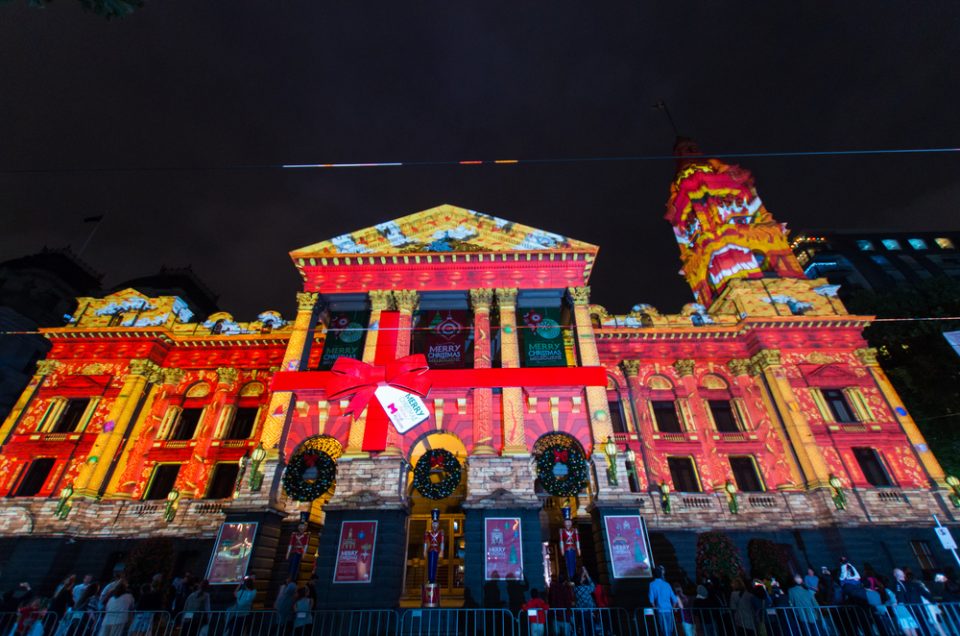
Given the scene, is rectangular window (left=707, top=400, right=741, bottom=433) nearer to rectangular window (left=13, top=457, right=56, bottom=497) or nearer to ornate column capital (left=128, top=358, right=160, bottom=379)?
ornate column capital (left=128, top=358, right=160, bottom=379)

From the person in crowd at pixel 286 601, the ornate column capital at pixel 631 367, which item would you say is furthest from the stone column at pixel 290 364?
the ornate column capital at pixel 631 367

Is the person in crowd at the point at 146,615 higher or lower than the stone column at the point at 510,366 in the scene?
lower

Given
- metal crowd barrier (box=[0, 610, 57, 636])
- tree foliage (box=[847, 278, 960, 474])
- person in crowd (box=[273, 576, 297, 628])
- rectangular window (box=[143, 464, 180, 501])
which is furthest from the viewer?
tree foliage (box=[847, 278, 960, 474])

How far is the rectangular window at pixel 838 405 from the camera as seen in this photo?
73.2 ft

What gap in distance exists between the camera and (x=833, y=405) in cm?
2267

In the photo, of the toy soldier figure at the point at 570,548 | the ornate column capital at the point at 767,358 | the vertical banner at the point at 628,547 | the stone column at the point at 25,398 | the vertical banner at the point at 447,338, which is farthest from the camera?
the ornate column capital at the point at 767,358

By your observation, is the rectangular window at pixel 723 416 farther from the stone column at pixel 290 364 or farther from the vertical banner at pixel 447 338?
the stone column at pixel 290 364

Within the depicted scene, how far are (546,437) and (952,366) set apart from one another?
67.7 ft

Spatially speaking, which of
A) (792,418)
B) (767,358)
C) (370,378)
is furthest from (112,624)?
(767,358)

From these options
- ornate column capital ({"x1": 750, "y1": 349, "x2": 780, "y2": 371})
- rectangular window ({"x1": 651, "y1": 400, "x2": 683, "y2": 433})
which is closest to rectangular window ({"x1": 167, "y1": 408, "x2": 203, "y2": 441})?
rectangular window ({"x1": 651, "y1": 400, "x2": 683, "y2": 433})

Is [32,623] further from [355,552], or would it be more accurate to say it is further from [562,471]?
[562,471]

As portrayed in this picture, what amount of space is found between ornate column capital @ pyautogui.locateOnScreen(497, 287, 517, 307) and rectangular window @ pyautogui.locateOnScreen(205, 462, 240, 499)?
15.0m

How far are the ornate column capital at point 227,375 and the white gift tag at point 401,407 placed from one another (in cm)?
1061

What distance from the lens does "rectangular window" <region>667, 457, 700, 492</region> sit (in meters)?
21.5
